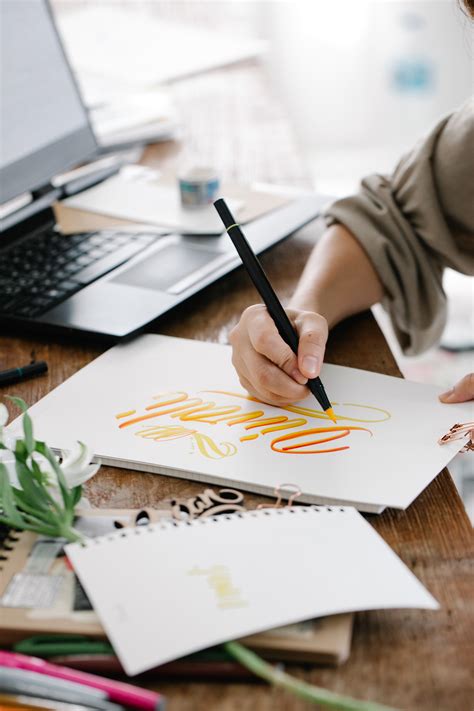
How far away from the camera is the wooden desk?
45cm

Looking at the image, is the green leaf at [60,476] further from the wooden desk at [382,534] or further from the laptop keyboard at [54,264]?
the laptop keyboard at [54,264]

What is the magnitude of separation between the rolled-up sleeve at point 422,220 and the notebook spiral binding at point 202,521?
45cm

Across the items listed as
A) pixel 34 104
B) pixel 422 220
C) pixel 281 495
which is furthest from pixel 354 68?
pixel 281 495

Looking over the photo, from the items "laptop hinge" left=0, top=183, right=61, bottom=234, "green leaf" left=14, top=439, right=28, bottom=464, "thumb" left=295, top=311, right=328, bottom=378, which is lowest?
"thumb" left=295, top=311, right=328, bottom=378

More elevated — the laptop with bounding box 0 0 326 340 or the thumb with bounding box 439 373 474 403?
A: the laptop with bounding box 0 0 326 340

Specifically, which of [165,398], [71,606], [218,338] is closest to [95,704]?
[71,606]

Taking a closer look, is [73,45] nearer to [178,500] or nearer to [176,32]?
[176,32]

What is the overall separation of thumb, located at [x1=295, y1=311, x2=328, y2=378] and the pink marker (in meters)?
0.31

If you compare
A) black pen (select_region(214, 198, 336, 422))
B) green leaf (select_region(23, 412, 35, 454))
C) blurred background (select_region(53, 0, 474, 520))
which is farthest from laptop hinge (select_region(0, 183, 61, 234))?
blurred background (select_region(53, 0, 474, 520))

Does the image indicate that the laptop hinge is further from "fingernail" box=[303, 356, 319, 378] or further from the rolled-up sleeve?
"fingernail" box=[303, 356, 319, 378]

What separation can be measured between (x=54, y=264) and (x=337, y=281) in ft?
1.02

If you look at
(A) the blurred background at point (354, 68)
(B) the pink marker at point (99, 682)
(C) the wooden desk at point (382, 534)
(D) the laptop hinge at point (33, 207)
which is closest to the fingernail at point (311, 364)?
(C) the wooden desk at point (382, 534)

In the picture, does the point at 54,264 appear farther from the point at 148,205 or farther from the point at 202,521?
the point at 202,521

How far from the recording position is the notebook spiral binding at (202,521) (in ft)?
1.74
